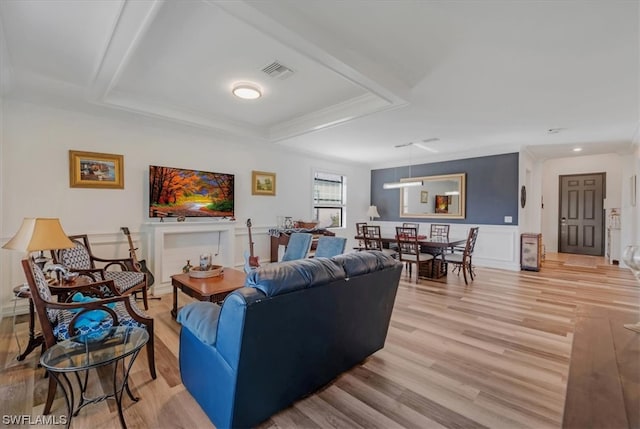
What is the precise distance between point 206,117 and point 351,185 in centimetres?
450

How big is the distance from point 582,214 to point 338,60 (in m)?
9.04

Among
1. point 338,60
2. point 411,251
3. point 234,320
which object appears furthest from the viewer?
point 411,251

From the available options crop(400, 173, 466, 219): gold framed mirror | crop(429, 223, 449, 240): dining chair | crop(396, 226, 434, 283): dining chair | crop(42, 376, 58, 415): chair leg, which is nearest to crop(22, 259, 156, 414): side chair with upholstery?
crop(42, 376, 58, 415): chair leg

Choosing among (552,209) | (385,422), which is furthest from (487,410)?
(552,209)

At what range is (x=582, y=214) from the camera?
8.08 metres

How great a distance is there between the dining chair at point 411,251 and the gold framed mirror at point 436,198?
6.80 ft

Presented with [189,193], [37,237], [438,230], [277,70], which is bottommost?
[438,230]

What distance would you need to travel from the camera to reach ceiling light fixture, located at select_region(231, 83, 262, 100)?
10.9 feet

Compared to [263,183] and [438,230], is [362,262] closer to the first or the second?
[263,183]

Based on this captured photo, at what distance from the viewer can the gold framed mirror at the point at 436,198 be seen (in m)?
6.85

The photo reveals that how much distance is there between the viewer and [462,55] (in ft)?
8.74

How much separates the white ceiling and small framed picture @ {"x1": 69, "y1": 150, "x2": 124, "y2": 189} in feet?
2.18

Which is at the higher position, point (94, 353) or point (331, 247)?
point (331, 247)

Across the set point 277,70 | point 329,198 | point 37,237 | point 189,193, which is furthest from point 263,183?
point 37,237
